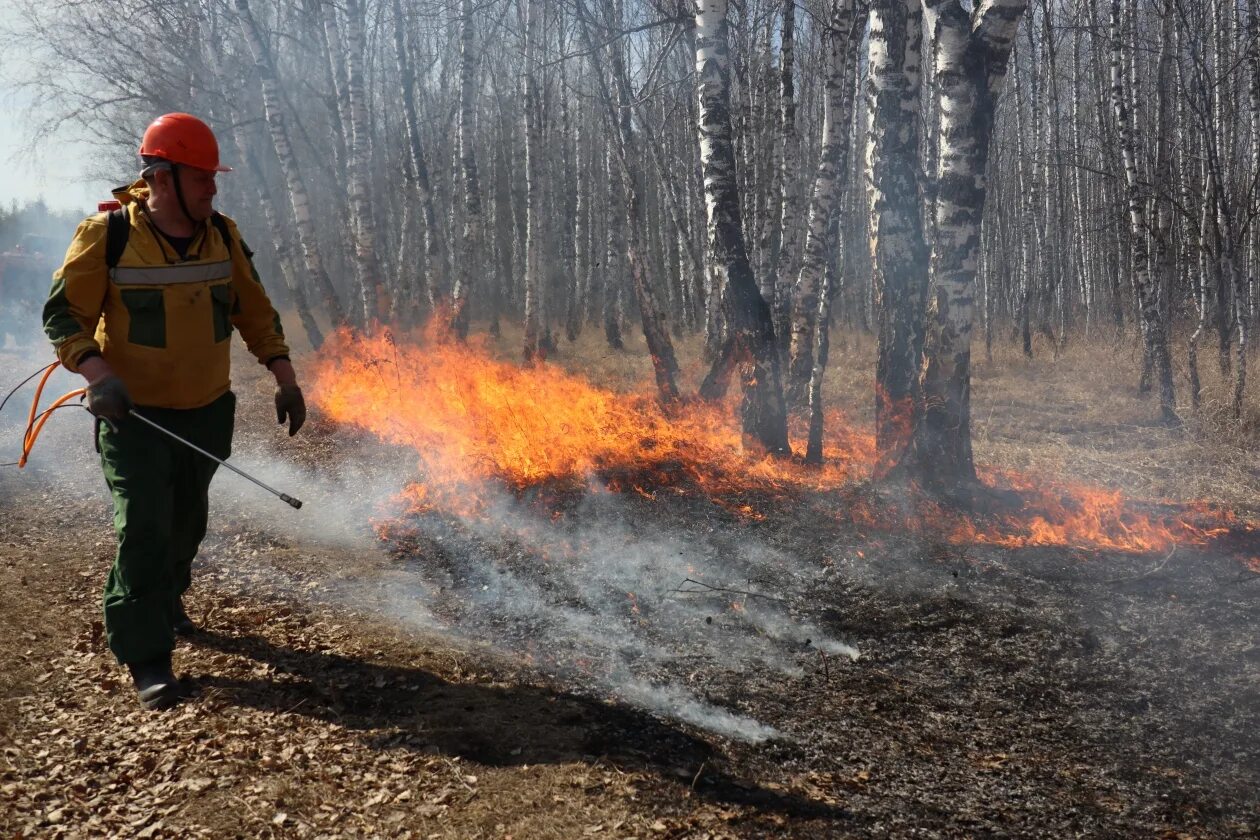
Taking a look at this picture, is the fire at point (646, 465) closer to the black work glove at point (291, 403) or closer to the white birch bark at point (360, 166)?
the black work glove at point (291, 403)

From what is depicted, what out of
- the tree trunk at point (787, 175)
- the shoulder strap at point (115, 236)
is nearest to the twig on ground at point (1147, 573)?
the shoulder strap at point (115, 236)

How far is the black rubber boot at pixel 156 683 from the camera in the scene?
138 inches

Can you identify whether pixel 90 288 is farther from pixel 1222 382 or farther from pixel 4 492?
pixel 1222 382

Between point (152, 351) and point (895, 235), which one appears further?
point (895, 235)

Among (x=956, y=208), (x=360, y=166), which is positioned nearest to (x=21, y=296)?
(x=360, y=166)

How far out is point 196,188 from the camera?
147 inches

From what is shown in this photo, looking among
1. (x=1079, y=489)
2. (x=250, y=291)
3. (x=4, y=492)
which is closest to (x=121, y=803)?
(x=250, y=291)

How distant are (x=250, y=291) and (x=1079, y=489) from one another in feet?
21.4

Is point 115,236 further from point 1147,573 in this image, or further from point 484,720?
point 1147,573

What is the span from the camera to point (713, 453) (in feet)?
26.1

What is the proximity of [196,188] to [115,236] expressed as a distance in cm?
40

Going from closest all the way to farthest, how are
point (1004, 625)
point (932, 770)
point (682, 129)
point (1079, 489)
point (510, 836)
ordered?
1. point (510, 836)
2. point (932, 770)
3. point (1004, 625)
4. point (1079, 489)
5. point (682, 129)

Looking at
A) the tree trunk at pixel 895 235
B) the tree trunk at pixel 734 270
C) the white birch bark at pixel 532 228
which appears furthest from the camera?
the white birch bark at pixel 532 228

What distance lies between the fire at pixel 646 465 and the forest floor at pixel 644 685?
257 millimetres
